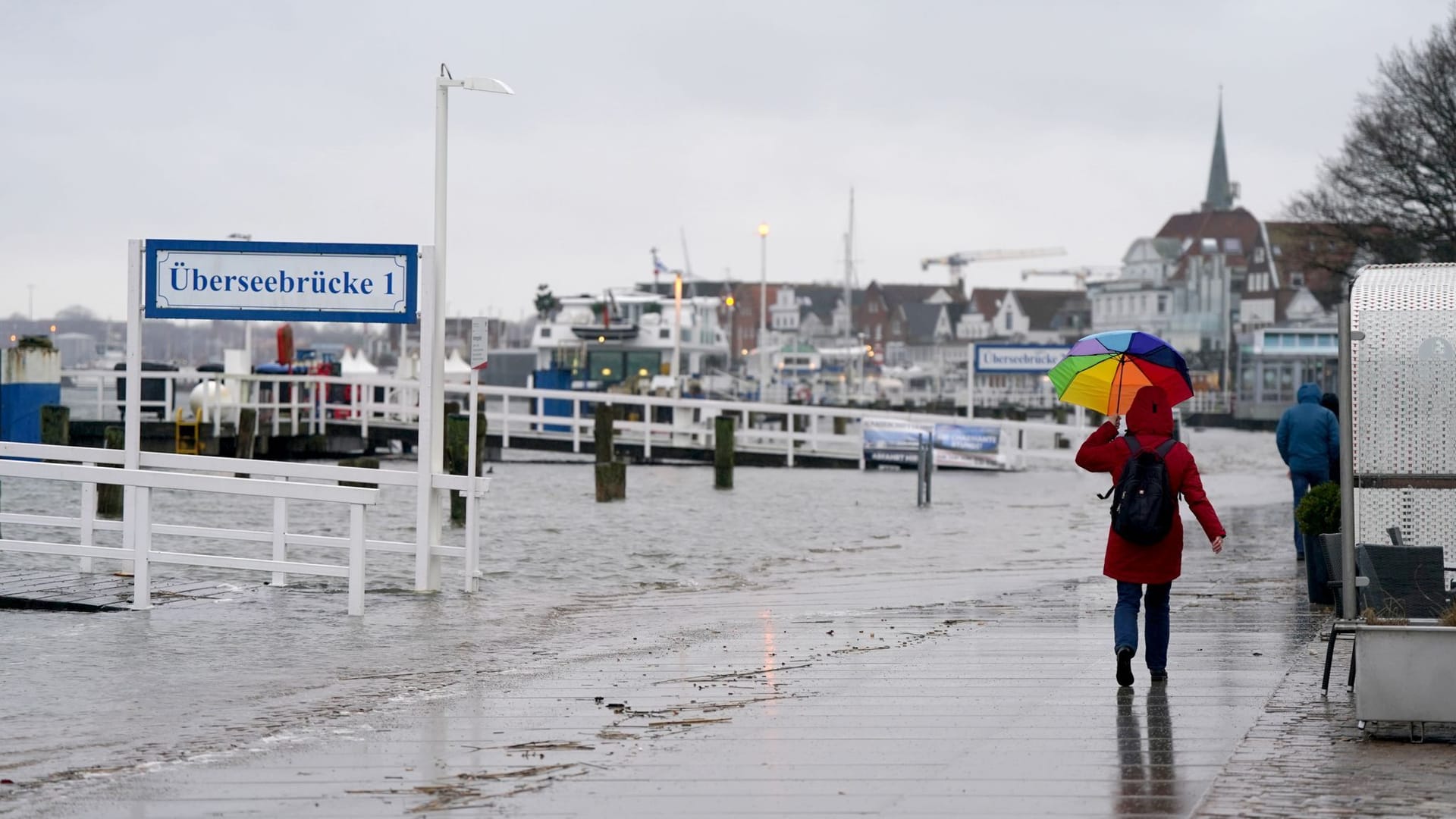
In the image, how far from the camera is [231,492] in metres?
13.0

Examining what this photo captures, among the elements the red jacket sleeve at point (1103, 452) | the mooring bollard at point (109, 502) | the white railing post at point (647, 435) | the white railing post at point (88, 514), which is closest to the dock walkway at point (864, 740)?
the red jacket sleeve at point (1103, 452)

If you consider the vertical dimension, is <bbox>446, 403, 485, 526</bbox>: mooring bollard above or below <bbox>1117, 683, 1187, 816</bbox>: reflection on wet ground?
above

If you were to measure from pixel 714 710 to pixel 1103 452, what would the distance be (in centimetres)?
236

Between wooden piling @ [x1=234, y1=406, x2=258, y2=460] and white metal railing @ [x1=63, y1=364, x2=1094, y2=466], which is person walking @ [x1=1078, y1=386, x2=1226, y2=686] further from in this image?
wooden piling @ [x1=234, y1=406, x2=258, y2=460]

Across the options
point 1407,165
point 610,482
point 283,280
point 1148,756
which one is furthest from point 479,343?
point 1407,165

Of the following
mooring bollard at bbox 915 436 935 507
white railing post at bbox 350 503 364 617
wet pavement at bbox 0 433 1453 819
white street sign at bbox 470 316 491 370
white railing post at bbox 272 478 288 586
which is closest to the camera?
wet pavement at bbox 0 433 1453 819

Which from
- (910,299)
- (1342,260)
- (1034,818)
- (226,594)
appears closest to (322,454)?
(226,594)

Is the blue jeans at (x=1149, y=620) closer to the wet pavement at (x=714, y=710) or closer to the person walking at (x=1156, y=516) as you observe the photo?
the person walking at (x=1156, y=516)

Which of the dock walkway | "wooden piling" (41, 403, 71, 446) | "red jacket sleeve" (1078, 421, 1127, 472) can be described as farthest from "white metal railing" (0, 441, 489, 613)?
"wooden piling" (41, 403, 71, 446)

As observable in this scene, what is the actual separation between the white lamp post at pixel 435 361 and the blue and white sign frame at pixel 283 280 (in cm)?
20

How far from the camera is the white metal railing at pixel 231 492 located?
1306 centimetres

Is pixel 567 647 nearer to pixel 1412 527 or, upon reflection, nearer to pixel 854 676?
pixel 854 676

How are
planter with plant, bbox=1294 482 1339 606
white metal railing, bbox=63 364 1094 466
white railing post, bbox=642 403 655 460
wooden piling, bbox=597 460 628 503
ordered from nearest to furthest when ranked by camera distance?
planter with plant, bbox=1294 482 1339 606 → wooden piling, bbox=597 460 628 503 → white metal railing, bbox=63 364 1094 466 → white railing post, bbox=642 403 655 460

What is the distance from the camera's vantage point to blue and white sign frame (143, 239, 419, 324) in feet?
46.7
